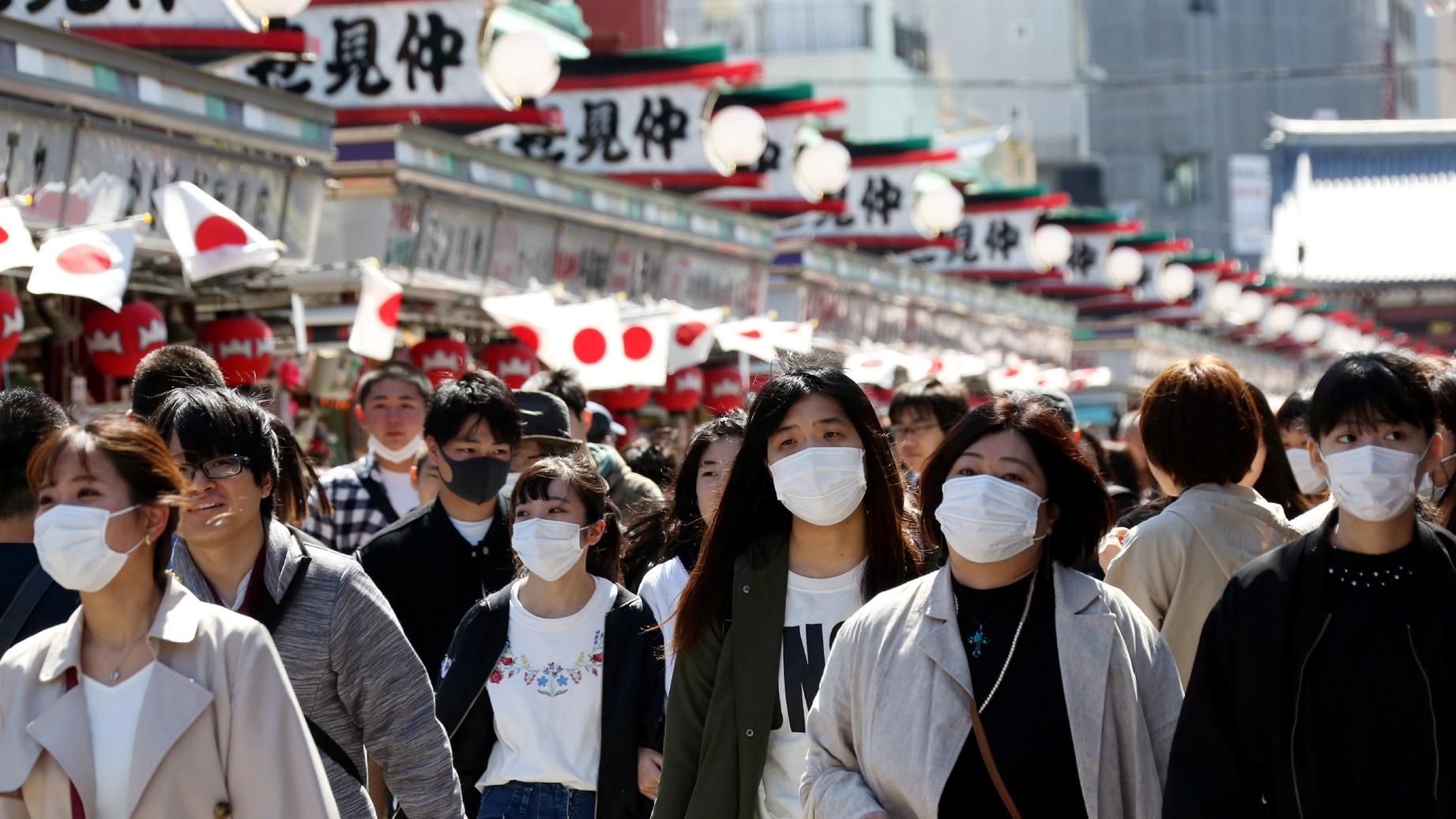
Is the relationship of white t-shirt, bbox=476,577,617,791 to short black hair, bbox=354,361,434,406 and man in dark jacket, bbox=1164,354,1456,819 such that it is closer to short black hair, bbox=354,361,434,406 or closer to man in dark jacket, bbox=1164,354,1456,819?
man in dark jacket, bbox=1164,354,1456,819

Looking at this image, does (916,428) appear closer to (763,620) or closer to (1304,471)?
(1304,471)

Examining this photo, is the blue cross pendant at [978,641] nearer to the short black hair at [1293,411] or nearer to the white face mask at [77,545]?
the white face mask at [77,545]

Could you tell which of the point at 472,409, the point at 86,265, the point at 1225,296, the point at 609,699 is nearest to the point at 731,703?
the point at 609,699

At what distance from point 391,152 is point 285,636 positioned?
34.4 ft

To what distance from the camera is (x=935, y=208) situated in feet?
89.5

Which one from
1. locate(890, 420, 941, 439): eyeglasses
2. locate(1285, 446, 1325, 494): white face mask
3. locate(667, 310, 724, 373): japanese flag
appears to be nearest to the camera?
locate(890, 420, 941, 439): eyeglasses

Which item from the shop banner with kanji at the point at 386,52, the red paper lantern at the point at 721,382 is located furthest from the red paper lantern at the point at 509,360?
the red paper lantern at the point at 721,382

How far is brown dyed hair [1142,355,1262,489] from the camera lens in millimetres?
5477

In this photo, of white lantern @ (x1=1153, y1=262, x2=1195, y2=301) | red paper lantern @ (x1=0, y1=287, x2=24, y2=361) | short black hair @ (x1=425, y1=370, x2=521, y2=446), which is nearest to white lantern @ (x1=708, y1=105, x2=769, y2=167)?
red paper lantern @ (x1=0, y1=287, x2=24, y2=361)

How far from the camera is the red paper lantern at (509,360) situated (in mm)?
15344

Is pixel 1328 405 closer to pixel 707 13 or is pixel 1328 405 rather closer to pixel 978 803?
pixel 978 803

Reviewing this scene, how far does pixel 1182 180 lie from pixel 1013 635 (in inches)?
2592

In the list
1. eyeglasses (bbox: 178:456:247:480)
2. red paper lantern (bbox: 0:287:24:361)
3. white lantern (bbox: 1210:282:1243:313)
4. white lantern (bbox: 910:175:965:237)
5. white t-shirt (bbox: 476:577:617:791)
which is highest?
white lantern (bbox: 910:175:965:237)

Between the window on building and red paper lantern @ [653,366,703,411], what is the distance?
51.9 m
